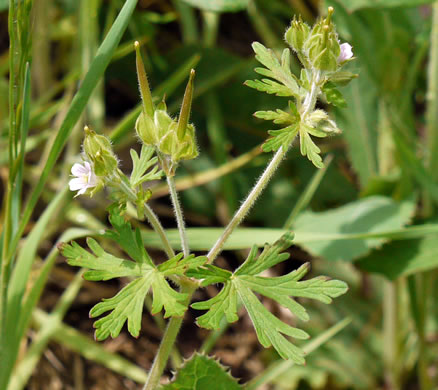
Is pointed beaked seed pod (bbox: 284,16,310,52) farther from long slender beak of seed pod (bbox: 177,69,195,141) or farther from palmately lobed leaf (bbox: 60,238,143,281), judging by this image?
palmately lobed leaf (bbox: 60,238,143,281)

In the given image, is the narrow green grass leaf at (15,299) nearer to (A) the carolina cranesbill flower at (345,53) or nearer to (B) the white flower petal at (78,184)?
(B) the white flower petal at (78,184)

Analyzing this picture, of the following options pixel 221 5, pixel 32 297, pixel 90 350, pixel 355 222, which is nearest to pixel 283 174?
pixel 355 222

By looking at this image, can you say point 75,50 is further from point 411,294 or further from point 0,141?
point 411,294

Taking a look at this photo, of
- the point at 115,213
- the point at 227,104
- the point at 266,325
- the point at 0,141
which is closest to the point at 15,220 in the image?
the point at 115,213

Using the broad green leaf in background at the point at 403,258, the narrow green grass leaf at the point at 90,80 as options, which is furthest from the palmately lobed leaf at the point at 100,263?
the broad green leaf in background at the point at 403,258

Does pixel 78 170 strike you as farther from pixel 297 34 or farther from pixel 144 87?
pixel 297 34

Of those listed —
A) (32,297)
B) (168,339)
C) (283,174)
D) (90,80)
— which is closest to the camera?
(168,339)
